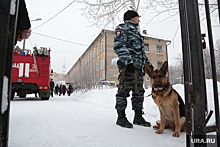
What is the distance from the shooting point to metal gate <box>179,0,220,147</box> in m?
1.01

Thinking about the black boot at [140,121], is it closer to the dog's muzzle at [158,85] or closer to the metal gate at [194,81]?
the dog's muzzle at [158,85]

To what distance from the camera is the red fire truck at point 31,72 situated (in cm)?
741

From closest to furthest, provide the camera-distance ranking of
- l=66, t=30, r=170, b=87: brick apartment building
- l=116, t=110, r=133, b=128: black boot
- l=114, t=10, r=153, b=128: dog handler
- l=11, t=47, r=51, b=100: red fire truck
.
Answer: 1. l=116, t=110, r=133, b=128: black boot
2. l=114, t=10, r=153, b=128: dog handler
3. l=11, t=47, r=51, b=100: red fire truck
4. l=66, t=30, r=170, b=87: brick apartment building

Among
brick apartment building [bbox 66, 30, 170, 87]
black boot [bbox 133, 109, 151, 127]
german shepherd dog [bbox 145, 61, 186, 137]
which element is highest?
brick apartment building [bbox 66, 30, 170, 87]

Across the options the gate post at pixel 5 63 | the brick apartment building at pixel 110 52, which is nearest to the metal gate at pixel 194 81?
the gate post at pixel 5 63

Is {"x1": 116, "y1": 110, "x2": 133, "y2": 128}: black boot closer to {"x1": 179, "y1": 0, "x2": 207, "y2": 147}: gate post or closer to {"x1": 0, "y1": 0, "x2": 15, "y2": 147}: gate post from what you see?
{"x1": 179, "y1": 0, "x2": 207, "y2": 147}: gate post

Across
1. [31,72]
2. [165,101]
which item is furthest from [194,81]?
[31,72]

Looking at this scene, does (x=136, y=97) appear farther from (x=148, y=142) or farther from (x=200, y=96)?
(x=200, y=96)

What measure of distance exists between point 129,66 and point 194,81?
1.36 m

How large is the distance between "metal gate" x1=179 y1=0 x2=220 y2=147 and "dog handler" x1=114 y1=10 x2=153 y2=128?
50.6 inches

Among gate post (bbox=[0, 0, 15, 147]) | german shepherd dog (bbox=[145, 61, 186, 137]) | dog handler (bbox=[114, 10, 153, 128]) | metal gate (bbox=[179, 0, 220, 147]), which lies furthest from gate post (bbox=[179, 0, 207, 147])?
dog handler (bbox=[114, 10, 153, 128])

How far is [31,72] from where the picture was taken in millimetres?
7664

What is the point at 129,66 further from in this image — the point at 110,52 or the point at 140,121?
the point at 110,52

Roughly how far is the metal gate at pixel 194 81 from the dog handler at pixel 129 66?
1.28 m
